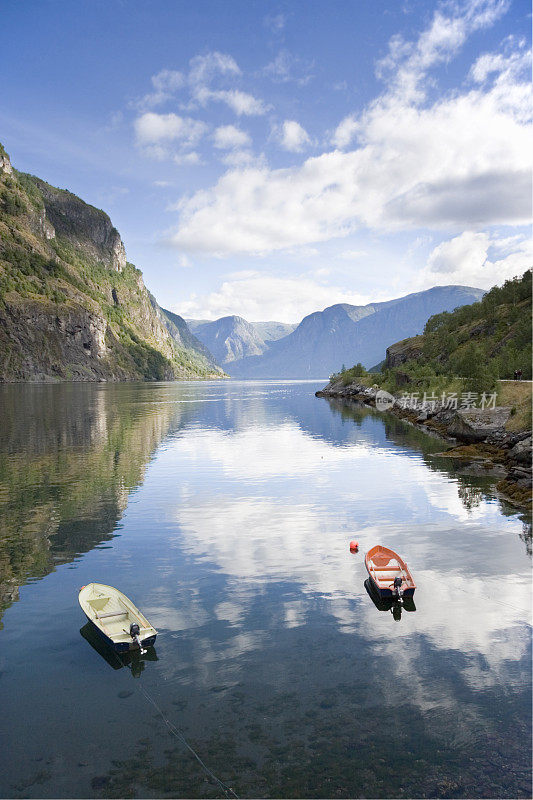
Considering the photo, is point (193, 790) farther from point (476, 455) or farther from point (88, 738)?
point (476, 455)

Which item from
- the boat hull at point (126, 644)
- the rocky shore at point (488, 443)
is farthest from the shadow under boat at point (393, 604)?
the rocky shore at point (488, 443)

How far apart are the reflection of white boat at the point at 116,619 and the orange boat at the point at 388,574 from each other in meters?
10.2

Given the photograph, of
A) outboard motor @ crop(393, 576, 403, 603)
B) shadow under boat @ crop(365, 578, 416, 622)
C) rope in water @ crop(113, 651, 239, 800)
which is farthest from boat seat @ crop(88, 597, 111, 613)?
outboard motor @ crop(393, 576, 403, 603)

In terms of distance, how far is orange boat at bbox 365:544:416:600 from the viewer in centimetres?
2122

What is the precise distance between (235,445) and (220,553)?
3981 centimetres

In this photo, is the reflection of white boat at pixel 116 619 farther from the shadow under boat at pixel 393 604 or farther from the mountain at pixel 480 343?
the mountain at pixel 480 343

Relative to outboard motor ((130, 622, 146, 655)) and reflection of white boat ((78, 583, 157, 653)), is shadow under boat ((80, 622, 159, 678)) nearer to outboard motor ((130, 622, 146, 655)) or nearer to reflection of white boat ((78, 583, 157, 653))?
reflection of white boat ((78, 583, 157, 653))

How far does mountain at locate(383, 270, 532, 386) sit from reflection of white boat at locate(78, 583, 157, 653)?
203 feet

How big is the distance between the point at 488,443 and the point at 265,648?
50.4 metres

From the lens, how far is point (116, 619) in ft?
60.0

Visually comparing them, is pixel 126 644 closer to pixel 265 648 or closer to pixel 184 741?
pixel 184 741

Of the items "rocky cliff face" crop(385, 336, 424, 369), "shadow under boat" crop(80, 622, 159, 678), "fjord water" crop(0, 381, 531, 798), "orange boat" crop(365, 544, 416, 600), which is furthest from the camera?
"rocky cliff face" crop(385, 336, 424, 369)

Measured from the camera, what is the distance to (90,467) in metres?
48.7

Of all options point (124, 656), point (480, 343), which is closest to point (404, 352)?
point (480, 343)
